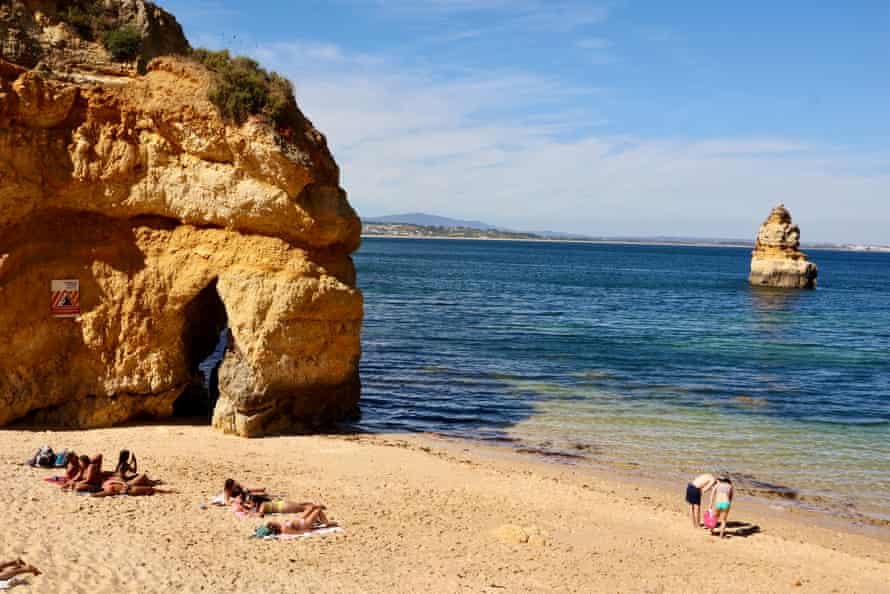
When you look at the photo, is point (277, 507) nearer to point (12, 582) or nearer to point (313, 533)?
point (313, 533)

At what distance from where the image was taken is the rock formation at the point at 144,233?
17094 mm

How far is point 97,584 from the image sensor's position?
9320 millimetres

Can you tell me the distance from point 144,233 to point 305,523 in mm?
9117

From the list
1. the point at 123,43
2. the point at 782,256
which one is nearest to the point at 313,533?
the point at 123,43

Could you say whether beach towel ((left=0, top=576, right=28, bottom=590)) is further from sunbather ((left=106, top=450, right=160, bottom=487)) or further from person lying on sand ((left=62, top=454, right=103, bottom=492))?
sunbather ((left=106, top=450, right=160, bottom=487))

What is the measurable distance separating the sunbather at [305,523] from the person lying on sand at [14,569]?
3388 mm

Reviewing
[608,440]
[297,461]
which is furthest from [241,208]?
[608,440]

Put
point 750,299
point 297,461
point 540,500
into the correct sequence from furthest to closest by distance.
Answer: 1. point 750,299
2. point 297,461
3. point 540,500

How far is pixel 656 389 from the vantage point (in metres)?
27.3

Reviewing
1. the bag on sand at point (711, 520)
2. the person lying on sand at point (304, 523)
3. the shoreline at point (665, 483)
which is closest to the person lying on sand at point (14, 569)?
the person lying on sand at point (304, 523)

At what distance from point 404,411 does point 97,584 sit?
13767 mm

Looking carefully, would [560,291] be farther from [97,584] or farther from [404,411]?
[97,584]

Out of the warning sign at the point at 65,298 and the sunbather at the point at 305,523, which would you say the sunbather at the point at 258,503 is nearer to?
the sunbather at the point at 305,523

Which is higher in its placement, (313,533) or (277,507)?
(277,507)
